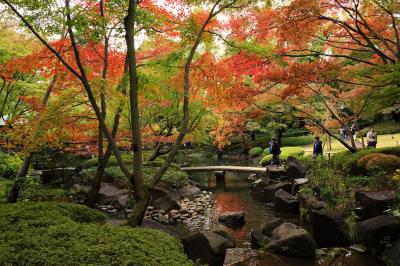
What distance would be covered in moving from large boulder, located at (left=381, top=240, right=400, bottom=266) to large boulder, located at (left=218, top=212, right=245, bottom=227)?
5064 millimetres

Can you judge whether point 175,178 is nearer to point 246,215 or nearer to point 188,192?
point 188,192

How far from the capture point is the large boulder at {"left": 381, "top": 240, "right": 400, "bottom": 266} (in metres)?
7.08

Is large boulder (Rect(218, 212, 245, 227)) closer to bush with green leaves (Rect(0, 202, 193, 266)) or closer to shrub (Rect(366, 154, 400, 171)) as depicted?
shrub (Rect(366, 154, 400, 171))

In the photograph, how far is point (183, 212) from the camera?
13656mm

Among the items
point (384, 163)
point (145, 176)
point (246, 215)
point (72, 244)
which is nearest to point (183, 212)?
point (246, 215)

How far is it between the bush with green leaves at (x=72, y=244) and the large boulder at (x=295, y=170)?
11096 millimetres

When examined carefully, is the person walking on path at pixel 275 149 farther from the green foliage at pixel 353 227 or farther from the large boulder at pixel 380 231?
the large boulder at pixel 380 231

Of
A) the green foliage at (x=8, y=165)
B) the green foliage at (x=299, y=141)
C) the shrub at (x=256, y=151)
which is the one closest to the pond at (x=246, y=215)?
the shrub at (x=256, y=151)

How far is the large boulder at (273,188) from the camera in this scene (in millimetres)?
15203

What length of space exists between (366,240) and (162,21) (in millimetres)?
7274

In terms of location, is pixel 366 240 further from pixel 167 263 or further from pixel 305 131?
pixel 305 131

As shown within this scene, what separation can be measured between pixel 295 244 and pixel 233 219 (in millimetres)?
3690

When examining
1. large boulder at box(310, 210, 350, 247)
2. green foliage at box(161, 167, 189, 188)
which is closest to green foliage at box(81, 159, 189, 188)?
green foliage at box(161, 167, 189, 188)

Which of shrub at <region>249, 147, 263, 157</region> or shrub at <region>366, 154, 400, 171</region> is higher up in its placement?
shrub at <region>366, 154, 400, 171</region>
